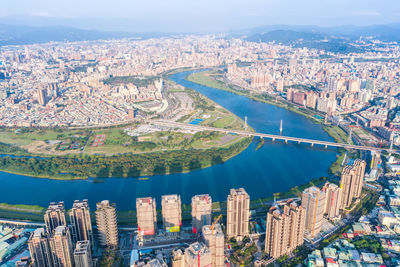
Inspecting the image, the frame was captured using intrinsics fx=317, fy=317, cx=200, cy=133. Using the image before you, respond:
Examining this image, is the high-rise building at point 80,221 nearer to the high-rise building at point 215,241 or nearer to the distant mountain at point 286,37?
the high-rise building at point 215,241

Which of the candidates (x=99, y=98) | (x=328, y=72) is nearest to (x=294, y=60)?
(x=328, y=72)

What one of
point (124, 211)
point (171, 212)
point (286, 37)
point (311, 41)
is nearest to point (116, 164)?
point (124, 211)

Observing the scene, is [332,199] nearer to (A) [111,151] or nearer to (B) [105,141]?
(A) [111,151]

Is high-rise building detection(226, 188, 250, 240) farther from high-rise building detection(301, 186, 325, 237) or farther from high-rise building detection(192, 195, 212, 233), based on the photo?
high-rise building detection(301, 186, 325, 237)

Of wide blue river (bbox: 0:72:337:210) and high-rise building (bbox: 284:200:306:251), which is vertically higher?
high-rise building (bbox: 284:200:306:251)

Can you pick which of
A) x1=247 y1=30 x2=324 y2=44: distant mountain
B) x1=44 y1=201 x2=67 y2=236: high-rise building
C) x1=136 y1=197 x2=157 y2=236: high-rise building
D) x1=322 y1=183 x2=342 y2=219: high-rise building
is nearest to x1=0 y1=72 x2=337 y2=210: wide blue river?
x1=136 y1=197 x2=157 y2=236: high-rise building

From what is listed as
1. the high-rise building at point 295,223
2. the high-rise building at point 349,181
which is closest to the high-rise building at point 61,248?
the high-rise building at point 295,223
